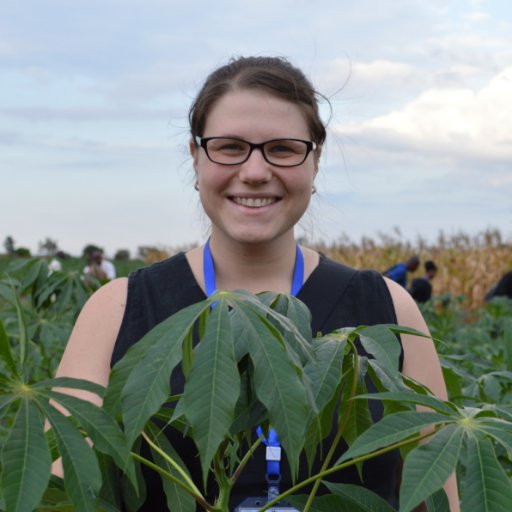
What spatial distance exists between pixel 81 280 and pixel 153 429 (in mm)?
1973

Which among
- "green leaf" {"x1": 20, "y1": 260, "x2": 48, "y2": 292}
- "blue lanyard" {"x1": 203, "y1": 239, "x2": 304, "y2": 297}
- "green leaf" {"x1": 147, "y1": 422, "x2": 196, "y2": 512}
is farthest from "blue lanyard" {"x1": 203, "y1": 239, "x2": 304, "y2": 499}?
"green leaf" {"x1": 20, "y1": 260, "x2": 48, "y2": 292}

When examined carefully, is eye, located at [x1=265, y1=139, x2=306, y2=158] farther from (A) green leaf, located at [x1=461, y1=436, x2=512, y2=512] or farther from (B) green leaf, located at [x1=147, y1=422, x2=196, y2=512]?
(A) green leaf, located at [x1=461, y1=436, x2=512, y2=512]

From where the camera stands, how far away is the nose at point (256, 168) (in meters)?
1.74

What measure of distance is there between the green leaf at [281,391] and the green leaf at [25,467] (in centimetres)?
22

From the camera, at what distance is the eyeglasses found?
1753mm

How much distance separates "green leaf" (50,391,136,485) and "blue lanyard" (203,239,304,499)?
2.41 ft

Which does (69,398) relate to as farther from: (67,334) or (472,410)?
(67,334)

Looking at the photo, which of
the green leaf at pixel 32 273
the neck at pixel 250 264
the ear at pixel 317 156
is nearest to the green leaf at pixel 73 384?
the neck at pixel 250 264

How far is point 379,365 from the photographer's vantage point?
110cm

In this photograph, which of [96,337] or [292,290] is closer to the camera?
[96,337]

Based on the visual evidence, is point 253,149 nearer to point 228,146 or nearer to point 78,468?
point 228,146

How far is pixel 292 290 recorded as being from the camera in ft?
6.51

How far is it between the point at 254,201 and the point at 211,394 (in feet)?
3.07

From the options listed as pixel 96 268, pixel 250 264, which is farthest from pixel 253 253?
pixel 96 268
